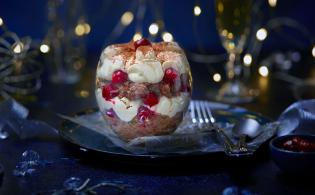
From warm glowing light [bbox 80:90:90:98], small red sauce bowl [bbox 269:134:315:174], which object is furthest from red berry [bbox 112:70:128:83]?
warm glowing light [bbox 80:90:90:98]

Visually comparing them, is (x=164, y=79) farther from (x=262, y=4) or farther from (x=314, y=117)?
(x=262, y=4)

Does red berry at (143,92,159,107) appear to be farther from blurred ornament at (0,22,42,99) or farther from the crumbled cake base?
blurred ornament at (0,22,42,99)

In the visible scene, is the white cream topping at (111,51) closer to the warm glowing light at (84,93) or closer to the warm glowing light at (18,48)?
the warm glowing light at (18,48)

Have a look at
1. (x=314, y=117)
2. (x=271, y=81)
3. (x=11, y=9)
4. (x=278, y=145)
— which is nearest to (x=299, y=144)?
(x=278, y=145)

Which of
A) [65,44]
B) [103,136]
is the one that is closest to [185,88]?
[103,136]

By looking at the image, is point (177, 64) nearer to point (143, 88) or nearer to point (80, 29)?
point (143, 88)

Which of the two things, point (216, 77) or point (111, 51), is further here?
point (216, 77)
